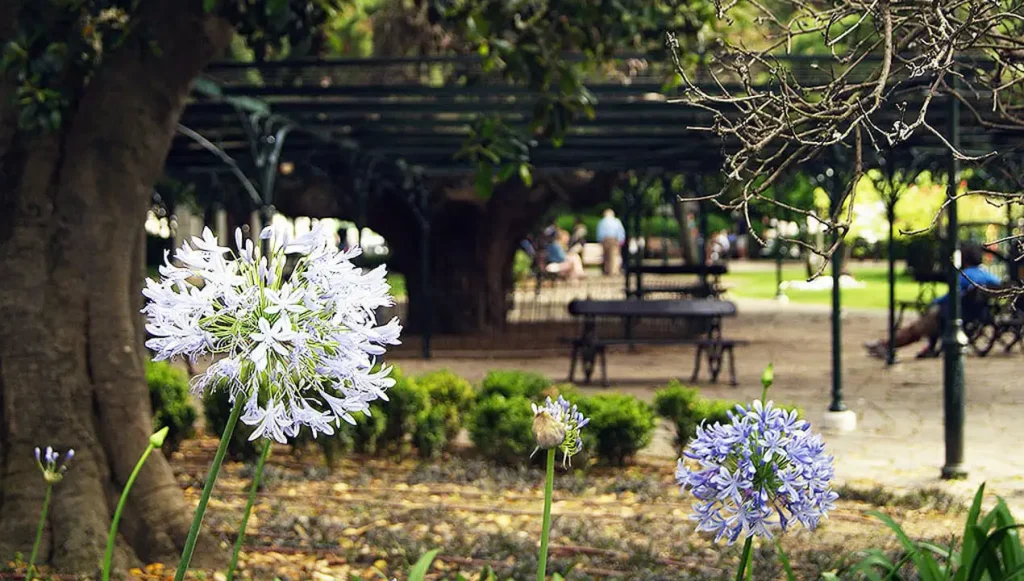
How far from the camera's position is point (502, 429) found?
9148 mm

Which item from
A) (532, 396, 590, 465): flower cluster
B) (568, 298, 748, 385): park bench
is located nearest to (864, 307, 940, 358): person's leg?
(568, 298, 748, 385): park bench

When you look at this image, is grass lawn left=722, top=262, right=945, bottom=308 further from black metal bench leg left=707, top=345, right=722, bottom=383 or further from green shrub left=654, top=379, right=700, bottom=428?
green shrub left=654, top=379, right=700, bottom=428

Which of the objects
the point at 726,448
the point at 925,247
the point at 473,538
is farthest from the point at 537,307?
the point at 726,448

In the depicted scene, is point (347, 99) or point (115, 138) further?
point (347, 99)

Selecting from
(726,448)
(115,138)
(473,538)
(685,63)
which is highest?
(685,63)

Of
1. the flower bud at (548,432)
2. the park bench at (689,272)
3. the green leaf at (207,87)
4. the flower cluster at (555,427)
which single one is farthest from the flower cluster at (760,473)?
the park bench at (689,272)

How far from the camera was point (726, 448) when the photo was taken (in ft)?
9.00

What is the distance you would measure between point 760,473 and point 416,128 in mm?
12898

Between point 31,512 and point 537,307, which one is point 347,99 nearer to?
point 31,512

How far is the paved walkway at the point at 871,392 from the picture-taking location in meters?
9.37

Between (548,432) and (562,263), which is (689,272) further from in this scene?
(548,432)

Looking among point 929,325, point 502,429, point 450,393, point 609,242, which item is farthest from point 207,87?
point 609,242

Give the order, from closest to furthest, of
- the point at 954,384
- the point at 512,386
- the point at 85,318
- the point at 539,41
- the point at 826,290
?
the point at 85,318 → the point at 539,41 → the point at 954,384 → the point at 512,386 → the point at 826,290

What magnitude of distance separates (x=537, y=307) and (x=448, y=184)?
563 centimetres
